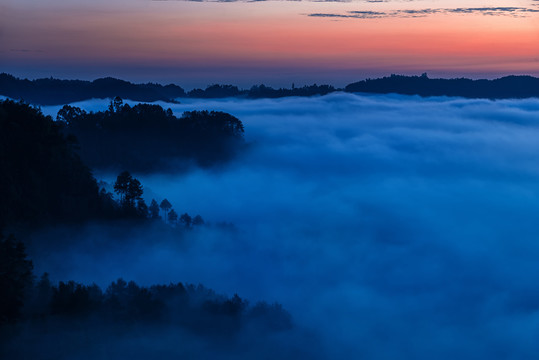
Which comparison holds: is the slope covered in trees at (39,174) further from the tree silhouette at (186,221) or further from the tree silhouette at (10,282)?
the tree silhouette at (10,282)

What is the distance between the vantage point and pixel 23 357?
28.6m

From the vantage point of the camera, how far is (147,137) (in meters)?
107

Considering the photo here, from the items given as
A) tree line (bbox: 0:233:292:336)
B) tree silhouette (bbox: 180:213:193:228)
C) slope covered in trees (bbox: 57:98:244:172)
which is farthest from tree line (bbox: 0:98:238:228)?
slope covered in trees (bbox: 57:98:244:172)

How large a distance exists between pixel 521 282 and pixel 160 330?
64.6 meters

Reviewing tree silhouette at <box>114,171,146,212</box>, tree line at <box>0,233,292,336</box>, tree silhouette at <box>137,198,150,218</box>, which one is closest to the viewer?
tree line at <box>0,233,292,336</box>

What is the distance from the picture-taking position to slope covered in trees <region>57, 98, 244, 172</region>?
98.6 m

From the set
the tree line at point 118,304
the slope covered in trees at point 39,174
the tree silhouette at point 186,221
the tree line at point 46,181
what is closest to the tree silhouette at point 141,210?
the tree line at point 46,181

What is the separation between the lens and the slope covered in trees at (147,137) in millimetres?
98625

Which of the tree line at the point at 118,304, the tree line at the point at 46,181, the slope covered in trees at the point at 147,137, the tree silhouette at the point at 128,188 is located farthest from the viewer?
the slope covered in trees at the point at 147,137

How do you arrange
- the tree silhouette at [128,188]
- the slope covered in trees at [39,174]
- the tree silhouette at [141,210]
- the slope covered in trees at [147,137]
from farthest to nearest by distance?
the slope covered in trees at [147,137]
the tree silhouette at [141,210]
the tree silhouette at [128,188]
the slope covered in trees at [39,174]

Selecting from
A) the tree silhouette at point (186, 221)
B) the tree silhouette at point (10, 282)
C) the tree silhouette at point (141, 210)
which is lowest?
the tree silhouette at point (186, 221)

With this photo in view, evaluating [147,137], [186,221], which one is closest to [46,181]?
[186,221]

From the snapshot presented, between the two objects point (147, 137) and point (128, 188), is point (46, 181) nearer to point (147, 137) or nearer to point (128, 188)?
point (128, 188)

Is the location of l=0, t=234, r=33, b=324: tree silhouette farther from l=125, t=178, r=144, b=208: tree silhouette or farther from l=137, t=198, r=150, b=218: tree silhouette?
l=137, t=198, r=150, b=218: tree silhouette
